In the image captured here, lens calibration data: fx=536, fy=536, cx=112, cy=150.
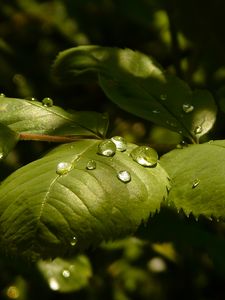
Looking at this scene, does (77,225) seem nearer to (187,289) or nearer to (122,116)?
(122,116)

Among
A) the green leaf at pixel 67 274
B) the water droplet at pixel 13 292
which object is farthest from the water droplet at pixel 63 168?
the water droplet at pixel 13 292

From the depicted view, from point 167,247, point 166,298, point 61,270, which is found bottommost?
point 166,298

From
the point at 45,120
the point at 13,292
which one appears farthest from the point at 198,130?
the point at 13,292

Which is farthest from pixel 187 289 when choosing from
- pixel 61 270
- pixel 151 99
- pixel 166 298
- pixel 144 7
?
pixel 151 99

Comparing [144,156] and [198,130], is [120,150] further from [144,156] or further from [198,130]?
[198,130]

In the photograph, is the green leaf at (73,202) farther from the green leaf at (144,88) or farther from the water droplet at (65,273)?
the water droplet at (65,273)

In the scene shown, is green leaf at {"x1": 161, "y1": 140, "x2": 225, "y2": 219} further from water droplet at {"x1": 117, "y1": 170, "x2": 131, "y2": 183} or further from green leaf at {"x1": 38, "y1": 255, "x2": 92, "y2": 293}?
green leaf at {"x1": 38, "y1": 255, "x2": 92, "y2": 293}
